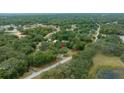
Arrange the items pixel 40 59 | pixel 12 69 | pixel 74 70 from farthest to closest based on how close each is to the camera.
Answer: pixel 40 59 → pixel 12 69 → pixel 74 70

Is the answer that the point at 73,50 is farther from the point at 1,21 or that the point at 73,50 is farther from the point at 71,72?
the point at 1,21

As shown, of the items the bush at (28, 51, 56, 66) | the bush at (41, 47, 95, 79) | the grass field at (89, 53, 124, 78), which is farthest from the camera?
the bush at (28, 51, 56, 66)

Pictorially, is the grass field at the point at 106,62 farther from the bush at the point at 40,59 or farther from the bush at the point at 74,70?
the bush at the point at 40,59

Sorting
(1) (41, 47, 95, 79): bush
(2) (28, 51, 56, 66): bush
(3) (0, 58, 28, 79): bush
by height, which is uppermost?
(1) (41, 47, 95, 79): bush

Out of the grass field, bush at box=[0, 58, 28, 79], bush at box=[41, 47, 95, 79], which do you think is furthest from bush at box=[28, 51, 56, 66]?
the grass field

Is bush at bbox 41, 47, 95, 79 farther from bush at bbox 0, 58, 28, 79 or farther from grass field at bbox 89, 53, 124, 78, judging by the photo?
bush at bbox 0, 58, 28, 79

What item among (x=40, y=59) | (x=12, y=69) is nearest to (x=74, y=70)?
(x=12, y=69)

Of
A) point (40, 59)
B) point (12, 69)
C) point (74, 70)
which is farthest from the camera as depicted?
point (40, 59)

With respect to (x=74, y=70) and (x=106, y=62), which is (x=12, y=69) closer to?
(x=74, y=70)

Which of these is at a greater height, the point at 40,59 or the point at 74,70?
the point at 74,70

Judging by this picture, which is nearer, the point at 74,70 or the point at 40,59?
the point at 74,70

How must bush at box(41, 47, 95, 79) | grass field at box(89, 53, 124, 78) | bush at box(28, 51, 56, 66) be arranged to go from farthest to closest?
bush at box(28, 51, 56, 66)
grass field at box(89, 53, 124, 78)
bush at box(41, 47, 95, 79)
